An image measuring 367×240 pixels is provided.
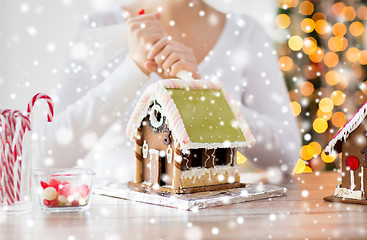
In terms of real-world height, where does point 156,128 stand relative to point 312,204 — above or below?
above

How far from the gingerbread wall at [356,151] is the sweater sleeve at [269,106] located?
0.81m

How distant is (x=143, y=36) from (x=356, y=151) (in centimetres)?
94

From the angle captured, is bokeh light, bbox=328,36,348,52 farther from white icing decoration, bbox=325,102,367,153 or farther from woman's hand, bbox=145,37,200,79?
white icing decoration, bbox=325,102,367,153

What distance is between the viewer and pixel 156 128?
1319mm

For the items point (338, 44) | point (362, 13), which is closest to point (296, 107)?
point (338, 44)

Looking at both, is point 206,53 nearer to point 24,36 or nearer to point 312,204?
point 24,36

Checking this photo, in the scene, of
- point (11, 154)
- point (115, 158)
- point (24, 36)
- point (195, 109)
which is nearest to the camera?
point (11, 154)

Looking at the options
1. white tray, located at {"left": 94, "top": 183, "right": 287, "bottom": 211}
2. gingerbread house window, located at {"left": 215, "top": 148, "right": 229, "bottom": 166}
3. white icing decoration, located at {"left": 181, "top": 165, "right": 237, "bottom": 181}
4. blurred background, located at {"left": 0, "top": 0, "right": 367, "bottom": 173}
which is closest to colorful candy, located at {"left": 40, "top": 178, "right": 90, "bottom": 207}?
white tray, located at {"left": 94, "top": 183, "right": 287, "bottom": 211}

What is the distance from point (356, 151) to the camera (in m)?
1.23

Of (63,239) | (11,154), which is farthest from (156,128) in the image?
(63,239)

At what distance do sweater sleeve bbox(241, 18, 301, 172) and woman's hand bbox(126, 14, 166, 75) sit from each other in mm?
524

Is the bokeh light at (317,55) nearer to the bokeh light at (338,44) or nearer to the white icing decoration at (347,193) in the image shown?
the bokeh light at (338,44)

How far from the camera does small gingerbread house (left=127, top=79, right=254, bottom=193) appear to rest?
1253 millimetres

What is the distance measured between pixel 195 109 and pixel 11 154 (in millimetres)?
512
